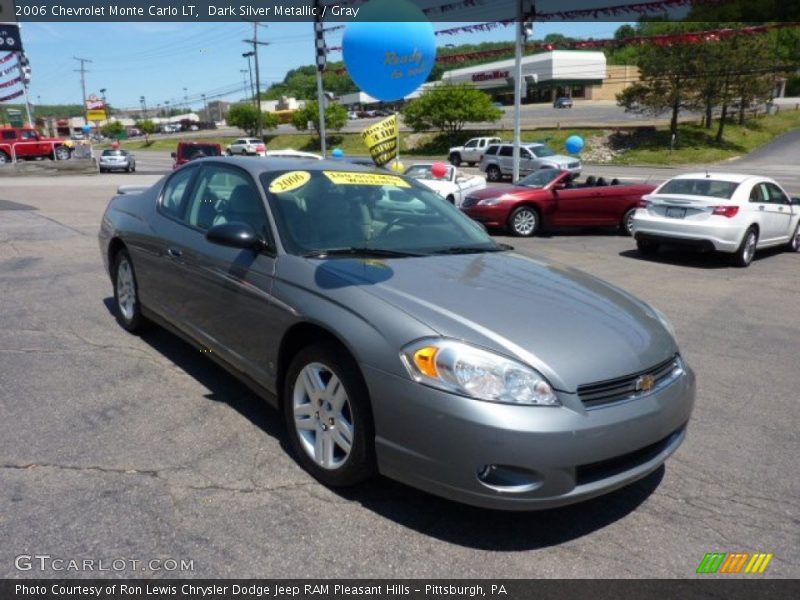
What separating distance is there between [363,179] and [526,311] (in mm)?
1700

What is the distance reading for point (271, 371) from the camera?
3.46 metres

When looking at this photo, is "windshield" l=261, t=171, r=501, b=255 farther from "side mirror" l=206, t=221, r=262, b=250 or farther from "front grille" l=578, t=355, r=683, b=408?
"front grille" l=578, t=355, r=683, b=408

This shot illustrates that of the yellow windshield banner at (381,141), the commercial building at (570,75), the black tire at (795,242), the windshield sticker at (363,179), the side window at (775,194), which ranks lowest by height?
the black tire at (795,242)

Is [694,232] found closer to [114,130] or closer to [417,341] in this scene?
[417,341]

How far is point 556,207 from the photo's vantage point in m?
13.1

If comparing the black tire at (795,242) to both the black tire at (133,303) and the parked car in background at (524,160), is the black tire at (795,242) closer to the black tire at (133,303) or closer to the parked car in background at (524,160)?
the black tire at (133,303)

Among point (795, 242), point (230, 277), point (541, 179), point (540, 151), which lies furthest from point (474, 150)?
point (230, 277)

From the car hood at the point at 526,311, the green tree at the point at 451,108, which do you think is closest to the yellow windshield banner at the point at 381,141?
the car hood at the point at 526,311

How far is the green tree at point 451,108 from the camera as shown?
49656 mm

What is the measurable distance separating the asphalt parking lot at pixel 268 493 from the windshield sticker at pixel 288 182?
1390 millimetres
